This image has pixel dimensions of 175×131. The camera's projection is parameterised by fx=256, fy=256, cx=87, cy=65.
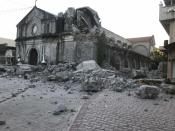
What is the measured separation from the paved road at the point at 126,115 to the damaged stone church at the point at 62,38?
14.1 metres

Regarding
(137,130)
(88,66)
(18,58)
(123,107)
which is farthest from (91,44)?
(137,130)

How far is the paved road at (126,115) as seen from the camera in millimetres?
8492

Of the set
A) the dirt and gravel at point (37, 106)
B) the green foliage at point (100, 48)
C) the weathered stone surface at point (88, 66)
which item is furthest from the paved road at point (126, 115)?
the green foliage at point (100, 48)

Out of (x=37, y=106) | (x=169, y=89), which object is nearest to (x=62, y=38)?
(x=169, y=89)

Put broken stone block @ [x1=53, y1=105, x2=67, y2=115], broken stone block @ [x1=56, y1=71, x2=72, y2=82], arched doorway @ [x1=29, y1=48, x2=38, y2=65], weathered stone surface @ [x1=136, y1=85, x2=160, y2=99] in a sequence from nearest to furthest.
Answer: broken stone block @ [x1=53, y1=105, x2=67, y2=115], weathered stone surface @ [x1=136, y1=85, x2=160, y2=99], broken stone block @ [x1=56, y1=71, x2=72, y2=82], arched doorway @ [x1=29, y1=48, x2=38, y2=65]

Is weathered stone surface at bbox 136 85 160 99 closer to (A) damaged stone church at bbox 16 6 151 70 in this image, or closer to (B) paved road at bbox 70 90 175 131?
(B) paved road at bbox 70 90 175 131

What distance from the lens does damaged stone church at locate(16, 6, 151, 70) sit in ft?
84.9

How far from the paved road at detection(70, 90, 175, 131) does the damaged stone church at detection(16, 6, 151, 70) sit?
14.1 meters

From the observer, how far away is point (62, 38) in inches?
1063

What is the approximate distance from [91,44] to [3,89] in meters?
11.7

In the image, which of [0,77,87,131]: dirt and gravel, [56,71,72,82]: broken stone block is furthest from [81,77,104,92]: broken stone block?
[56,71,72,82]: broken stone block

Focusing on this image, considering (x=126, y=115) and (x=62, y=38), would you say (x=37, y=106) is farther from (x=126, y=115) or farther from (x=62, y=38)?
(x=62, y=38)

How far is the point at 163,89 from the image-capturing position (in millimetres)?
14227

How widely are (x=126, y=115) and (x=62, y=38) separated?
1859cm
